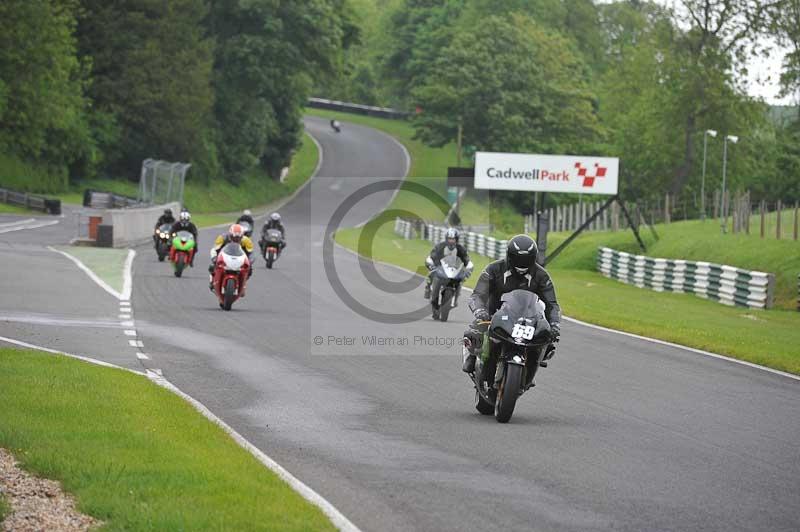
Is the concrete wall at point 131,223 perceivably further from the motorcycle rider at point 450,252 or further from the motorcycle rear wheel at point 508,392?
the motorcycle rear wheel at point 508,392

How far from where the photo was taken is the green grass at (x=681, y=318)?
2155cm

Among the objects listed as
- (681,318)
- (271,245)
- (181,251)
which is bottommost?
(681,318)

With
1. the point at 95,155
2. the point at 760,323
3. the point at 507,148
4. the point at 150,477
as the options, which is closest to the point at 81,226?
the point at 760,323

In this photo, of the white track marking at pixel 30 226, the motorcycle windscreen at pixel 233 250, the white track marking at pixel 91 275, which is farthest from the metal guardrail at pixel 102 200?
the motorcycle windscreen at pixel 233 250

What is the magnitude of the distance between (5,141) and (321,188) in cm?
3517

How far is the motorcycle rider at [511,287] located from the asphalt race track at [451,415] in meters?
0.71

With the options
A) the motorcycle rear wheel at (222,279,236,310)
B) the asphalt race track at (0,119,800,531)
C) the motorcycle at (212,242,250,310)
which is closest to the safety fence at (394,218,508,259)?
the motorcycle at (212,242,250,310)

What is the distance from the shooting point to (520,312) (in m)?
12.6

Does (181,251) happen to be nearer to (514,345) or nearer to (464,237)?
(514,345)

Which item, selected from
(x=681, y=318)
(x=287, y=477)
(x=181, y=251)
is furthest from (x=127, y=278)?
(x=287, y=477)

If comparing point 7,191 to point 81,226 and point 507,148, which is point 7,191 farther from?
point 507,148

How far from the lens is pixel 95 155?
77.9 metres

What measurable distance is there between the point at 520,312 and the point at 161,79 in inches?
2846
